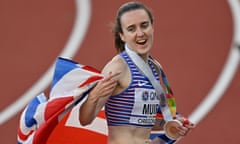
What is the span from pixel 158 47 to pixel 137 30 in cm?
540

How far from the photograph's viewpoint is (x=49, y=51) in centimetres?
1044

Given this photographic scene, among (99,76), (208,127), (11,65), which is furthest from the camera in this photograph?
(11,65)

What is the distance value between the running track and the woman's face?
153 inches

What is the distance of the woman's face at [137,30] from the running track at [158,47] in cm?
389

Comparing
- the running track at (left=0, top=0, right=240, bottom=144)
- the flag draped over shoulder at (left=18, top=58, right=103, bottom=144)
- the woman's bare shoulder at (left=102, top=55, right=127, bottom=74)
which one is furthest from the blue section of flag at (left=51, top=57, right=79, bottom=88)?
the running track at (left=0, top=0, right=240, bottom=144)

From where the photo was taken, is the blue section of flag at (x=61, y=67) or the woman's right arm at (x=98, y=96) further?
the blue section of flag at (x=61, y=67)

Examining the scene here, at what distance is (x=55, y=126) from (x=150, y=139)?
691 mm

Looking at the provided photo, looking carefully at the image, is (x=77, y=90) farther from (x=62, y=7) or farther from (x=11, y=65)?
(x=62, y=7)

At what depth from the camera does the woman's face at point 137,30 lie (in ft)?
16.2

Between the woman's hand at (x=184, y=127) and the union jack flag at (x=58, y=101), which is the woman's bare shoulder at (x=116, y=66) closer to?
the union jack flag at (x=58, y=101)

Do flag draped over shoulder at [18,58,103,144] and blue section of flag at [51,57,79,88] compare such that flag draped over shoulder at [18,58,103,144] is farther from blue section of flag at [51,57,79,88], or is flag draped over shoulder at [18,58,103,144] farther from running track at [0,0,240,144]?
running track at [0,0,240,144]

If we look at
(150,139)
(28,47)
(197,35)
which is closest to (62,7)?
(28,47)

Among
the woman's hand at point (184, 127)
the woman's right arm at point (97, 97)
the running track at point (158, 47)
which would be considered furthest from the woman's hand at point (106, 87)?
the running track at point (158, 47)

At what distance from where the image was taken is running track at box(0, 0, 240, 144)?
9.16 m
